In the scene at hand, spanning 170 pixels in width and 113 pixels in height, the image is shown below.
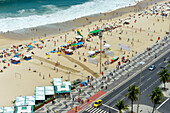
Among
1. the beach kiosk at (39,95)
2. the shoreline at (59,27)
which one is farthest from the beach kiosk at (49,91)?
the shoreline at (59,27)

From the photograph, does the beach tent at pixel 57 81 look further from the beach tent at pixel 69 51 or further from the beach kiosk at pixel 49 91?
the beach tent at pixel 69 51

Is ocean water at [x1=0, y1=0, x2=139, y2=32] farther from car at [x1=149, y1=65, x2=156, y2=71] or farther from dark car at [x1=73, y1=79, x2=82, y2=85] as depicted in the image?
car at [x1=149, y1=65, x2=156, y2=71]

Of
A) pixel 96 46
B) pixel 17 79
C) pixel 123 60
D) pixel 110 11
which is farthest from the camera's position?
pixel 110 11

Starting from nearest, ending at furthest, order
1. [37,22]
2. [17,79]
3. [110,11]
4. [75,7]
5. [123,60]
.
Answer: [17,79]
[123,60]
[37,22]
[110,11]
[75,7]

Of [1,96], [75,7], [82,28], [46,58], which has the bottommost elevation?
[1,96]

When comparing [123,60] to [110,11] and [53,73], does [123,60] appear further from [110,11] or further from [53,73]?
[110,11]

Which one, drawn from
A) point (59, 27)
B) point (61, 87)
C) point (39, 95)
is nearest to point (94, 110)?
point (61, 87)

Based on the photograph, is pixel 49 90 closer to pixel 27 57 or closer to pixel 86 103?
pixel 86 103

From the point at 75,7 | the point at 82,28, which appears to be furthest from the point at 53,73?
the point at 75,7
